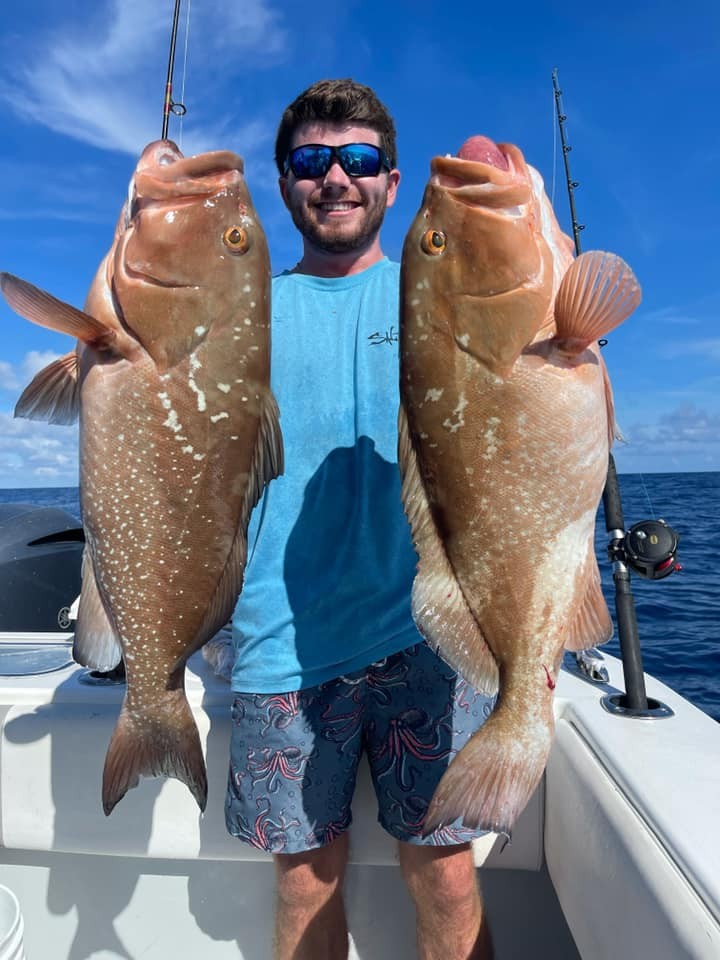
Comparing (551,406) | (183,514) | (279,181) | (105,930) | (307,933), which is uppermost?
(279,181)

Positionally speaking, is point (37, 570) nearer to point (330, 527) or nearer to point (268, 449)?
point (330, 527)

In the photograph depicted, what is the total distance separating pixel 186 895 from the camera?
10.2ft

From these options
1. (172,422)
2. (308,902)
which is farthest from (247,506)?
(308,902)

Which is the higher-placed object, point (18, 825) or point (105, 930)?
point (18, 825)

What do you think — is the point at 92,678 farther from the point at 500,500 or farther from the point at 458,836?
the point at 500,500

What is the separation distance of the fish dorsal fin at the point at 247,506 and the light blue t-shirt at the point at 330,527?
35 cm

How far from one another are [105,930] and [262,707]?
1.75 metres

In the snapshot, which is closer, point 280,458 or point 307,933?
point 280,458

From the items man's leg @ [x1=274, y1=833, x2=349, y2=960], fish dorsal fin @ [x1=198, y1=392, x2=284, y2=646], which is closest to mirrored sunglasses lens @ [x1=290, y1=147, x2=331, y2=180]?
fish dorsal fin @ [x1=198, y1=392, x2=284, y2=646]

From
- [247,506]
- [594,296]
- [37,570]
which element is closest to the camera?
[594,296]

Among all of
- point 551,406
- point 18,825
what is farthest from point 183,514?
point 18,825

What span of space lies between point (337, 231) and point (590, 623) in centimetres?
157

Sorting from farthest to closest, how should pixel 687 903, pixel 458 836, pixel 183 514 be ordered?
pixel 458 836 < pixel 183 514 < pixel 687 903

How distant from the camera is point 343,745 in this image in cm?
233
